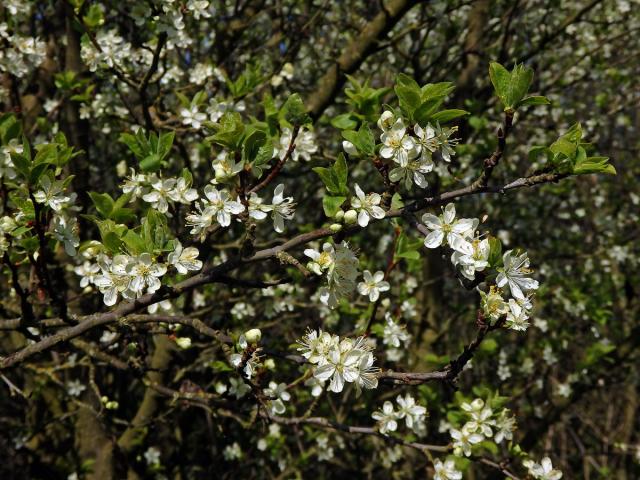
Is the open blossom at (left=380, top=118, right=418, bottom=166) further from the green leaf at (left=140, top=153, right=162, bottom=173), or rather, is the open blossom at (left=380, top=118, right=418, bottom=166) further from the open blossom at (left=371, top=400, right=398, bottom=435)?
the open blossom at (left=371, top=400, right=398, bottom=435)

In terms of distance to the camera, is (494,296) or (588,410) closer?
(494,296)

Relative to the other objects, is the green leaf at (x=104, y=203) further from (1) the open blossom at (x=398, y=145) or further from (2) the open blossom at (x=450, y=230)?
(2) the open blossom at (x=450, y=230)

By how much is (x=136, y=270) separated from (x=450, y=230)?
94 centimetres

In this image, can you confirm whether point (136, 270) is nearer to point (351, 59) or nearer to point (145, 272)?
point (145, 272)

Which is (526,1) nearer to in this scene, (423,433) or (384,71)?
(384,71)

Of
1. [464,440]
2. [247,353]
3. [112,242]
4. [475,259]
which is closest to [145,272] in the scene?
[112,242]

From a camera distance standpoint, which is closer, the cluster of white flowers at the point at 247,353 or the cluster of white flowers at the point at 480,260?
the cluster of white flowers at the point at 480,260

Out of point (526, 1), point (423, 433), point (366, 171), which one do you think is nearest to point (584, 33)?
point (526, 1)

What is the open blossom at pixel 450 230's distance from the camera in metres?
1.61

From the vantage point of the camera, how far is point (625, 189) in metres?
7.45

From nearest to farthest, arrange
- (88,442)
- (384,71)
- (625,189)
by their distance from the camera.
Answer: (88,442), (384,71), (625,189)

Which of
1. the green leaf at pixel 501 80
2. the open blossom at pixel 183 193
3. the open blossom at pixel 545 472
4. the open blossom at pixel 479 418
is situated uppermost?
the green leaf at pixel 501 80

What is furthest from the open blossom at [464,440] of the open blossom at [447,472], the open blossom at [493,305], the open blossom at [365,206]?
the open blossom at [365,206]

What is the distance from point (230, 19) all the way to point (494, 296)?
12.3ft
